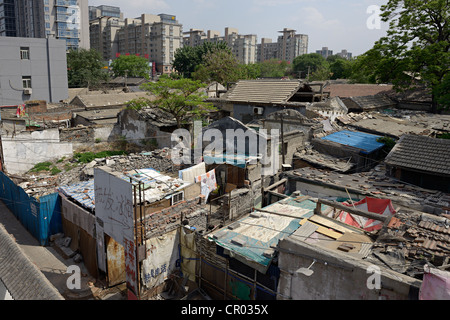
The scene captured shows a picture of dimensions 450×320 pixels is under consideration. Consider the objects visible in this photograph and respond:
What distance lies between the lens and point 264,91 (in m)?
26.2

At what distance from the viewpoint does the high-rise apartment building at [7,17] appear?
A: 247 ft

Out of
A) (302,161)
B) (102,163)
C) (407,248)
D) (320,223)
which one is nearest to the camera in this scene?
(407,248)

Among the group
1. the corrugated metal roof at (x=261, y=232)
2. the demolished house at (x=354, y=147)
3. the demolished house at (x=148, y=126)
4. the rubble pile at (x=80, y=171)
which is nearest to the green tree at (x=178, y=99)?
the demolished house at (x=148, y=126)

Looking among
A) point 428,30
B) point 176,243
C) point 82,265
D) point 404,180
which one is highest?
point 428,30

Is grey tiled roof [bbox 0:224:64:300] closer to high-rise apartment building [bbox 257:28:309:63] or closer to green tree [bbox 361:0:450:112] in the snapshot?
green tree [bbox 361:0:450:112]

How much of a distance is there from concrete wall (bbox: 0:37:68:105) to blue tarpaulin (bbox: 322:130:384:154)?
35.3 metres

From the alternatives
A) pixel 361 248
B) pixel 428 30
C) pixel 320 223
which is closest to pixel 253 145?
pixel 320 223

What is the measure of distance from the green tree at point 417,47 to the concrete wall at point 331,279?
68.1 feet

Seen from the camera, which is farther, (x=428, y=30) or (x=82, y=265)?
(x=428, y=30)

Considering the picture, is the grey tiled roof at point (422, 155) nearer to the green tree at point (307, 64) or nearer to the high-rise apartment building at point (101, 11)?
the green tree at point (307, 64)

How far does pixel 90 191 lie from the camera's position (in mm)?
13992

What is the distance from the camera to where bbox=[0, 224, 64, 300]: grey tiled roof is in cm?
805

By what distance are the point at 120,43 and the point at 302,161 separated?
100249mm
